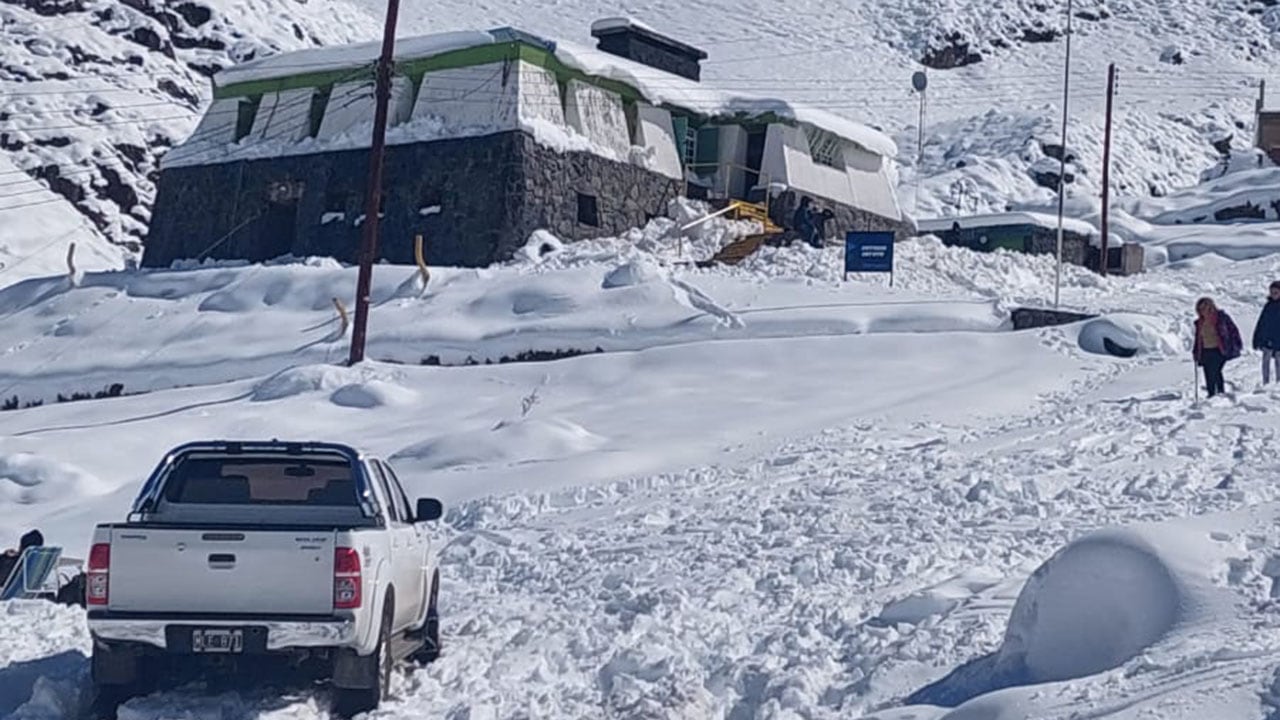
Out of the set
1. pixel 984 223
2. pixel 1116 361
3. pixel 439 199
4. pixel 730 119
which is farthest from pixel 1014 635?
pixel 984 223

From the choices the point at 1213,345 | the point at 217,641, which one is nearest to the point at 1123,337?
the point at 1213,345

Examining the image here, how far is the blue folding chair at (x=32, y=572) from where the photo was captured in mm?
16719

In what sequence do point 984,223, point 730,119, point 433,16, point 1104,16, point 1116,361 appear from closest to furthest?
1. point 1116,361
2. point 730,119
3. point 984,223
4. point 433,16
5. point 1104,16

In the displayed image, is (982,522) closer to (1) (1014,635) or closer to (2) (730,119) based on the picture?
(1) (1014,635)

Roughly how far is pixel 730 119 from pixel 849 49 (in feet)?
195

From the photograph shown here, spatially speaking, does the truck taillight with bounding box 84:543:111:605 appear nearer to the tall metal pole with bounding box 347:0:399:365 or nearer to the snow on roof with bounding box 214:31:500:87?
the tall metal pole with bounding box 347:0:399:365

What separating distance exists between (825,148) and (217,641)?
3630cm

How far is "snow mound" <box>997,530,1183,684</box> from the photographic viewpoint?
973cm

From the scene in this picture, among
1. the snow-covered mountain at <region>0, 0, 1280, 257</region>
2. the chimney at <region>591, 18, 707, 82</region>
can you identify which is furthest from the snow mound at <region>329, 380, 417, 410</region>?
the snow-covered mountain at <region>0, 0, 1280, 257</region>

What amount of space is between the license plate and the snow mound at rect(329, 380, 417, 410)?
18026 millimetres

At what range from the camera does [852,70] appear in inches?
3866

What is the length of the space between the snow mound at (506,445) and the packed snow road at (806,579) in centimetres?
238

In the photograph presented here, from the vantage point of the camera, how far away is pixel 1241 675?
8.46 m

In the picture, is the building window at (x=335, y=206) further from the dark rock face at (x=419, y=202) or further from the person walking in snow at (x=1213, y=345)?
the person walking in snow at (x=1213, y=345)
